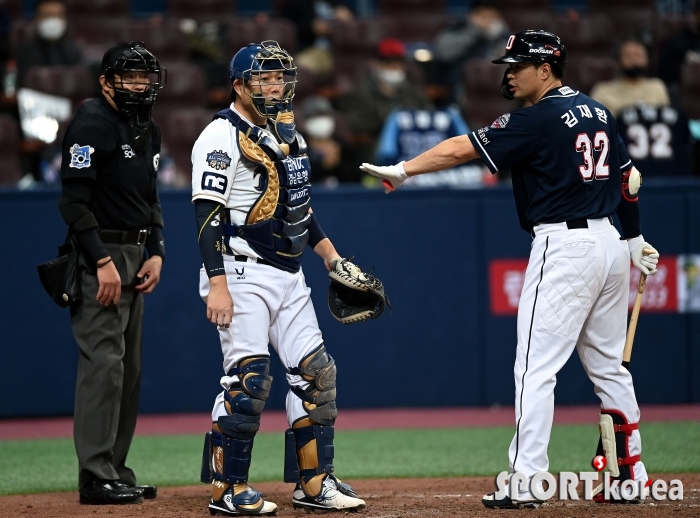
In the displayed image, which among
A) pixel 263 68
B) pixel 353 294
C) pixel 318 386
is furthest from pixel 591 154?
pixel 318 386

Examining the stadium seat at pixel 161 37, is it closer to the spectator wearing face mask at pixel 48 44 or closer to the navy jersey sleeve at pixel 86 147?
the spectator wearing face mask at pixel 48 44

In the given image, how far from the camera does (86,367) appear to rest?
5316mm

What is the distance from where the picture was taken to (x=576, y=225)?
190 inches

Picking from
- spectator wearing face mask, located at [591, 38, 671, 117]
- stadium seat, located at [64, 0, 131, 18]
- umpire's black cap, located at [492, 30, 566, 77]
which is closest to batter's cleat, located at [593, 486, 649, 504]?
umpire's black cap, located at [492, 30, 566, 77]

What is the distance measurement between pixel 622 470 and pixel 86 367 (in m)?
2.70

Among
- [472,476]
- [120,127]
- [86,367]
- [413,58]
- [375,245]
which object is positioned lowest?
[472,476]

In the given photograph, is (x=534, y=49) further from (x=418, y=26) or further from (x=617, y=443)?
(x=418, y=26)

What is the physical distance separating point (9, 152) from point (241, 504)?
597cm

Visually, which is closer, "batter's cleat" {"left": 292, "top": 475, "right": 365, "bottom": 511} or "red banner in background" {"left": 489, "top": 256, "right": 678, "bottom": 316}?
"batter's cleat" {"left": 292, "top": 475, "right": 365, "bottom": 511}

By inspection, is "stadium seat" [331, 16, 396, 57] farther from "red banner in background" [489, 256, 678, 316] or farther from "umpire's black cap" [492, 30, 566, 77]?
"umpire's black cap" [492, 30, 566, 77]

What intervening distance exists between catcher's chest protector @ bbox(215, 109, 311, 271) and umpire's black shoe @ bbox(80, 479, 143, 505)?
1.39 m

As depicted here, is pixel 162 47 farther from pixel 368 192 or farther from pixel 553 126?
pixel 553 126

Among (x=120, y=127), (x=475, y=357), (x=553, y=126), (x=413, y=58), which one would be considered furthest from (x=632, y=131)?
(x=120, y=127)

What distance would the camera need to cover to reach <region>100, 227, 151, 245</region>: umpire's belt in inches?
212
